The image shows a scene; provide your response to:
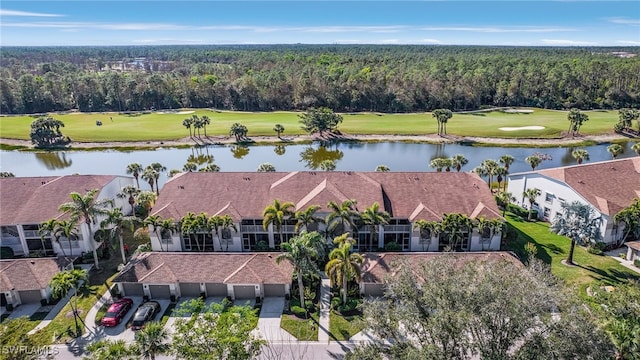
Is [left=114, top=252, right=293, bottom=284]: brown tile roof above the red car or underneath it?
above

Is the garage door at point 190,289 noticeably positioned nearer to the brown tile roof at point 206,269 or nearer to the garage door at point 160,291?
the brown tile roof at point 206,269

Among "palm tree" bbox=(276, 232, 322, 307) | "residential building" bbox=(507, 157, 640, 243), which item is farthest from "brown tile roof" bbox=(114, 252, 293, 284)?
"residential building" bbox=(507, 157, 640, 243)

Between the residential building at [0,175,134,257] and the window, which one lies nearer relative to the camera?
the residential building at [0,175,134,257]

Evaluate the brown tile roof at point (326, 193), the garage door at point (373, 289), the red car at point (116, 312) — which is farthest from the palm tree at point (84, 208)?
the garage door at point (373, 289)

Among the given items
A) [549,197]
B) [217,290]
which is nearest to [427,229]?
[549,197]

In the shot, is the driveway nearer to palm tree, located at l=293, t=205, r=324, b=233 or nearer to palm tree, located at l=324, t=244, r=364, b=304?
palm tree, located at l=324, t=244, r=364, b=304

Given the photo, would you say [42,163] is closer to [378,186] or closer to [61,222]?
[61,222]

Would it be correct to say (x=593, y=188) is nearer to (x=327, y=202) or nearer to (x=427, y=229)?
(x=427, y=229)

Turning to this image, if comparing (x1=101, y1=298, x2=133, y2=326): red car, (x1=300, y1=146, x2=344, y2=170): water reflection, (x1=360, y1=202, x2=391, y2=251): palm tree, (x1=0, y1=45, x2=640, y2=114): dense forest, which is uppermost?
(x1=0, y1=45, x2=640, y2=114): dense forest
